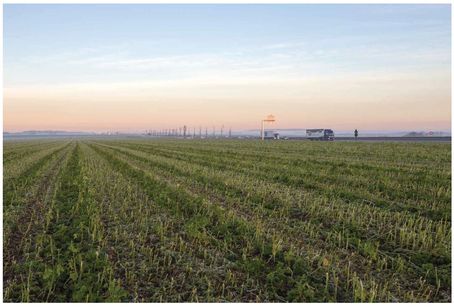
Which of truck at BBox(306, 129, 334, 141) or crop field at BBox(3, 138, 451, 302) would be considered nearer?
crop field at BBox(3, 138, 451, 302)

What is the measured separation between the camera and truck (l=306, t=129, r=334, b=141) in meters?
88.6

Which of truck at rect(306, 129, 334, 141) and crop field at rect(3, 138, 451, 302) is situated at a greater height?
truck at rect(306, 129, 334, 141)

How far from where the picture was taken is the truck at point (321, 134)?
88.6 meters

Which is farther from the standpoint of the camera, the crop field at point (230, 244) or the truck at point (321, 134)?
the truck at point (321, 134)

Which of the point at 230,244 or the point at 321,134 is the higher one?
the point at 321,134

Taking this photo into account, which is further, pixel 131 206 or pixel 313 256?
pixel 131 206

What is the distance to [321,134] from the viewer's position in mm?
92562

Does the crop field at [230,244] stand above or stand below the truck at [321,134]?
below

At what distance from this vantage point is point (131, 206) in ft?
40.1

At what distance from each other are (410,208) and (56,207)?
34.3 feet

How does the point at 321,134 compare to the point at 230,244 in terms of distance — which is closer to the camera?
the point at 230,244

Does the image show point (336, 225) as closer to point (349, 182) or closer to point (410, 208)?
point (410, 208)
